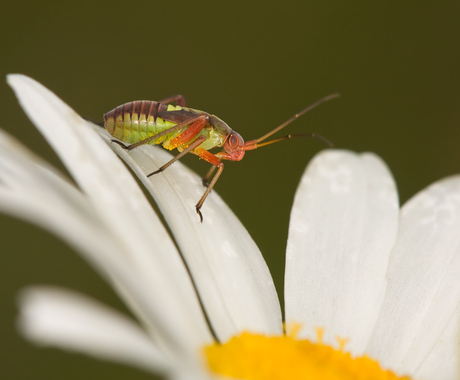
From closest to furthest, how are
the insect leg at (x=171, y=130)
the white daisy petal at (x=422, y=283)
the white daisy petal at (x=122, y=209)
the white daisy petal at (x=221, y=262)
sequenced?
the white daisy petal at (x=122, y=209)
the white daisy petal at (x=221, y=262)
the white daisy petal at (x=422, y=283)
the insect leg at (x=171, y=130)

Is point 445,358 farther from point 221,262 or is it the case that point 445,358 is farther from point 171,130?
point 171,130

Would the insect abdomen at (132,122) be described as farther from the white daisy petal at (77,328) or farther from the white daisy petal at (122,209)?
the white daisy petal at (77,328)

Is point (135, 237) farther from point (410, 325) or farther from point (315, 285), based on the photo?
point (410, 325)

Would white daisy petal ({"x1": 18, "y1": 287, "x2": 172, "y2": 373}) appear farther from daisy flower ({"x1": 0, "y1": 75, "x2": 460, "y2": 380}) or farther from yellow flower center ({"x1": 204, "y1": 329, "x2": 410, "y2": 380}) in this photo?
yellow flower center ({"x1": 204, "y1": 329, "x2": 410, "y2": 380})

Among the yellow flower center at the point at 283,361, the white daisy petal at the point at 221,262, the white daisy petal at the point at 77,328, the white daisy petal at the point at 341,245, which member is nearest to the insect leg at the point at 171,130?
the white daisy petal at the point at 221,262

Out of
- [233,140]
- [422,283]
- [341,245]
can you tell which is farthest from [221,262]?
[233,140]

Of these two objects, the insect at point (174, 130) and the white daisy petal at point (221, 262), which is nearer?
the white daisy petal at point (221, 262)
